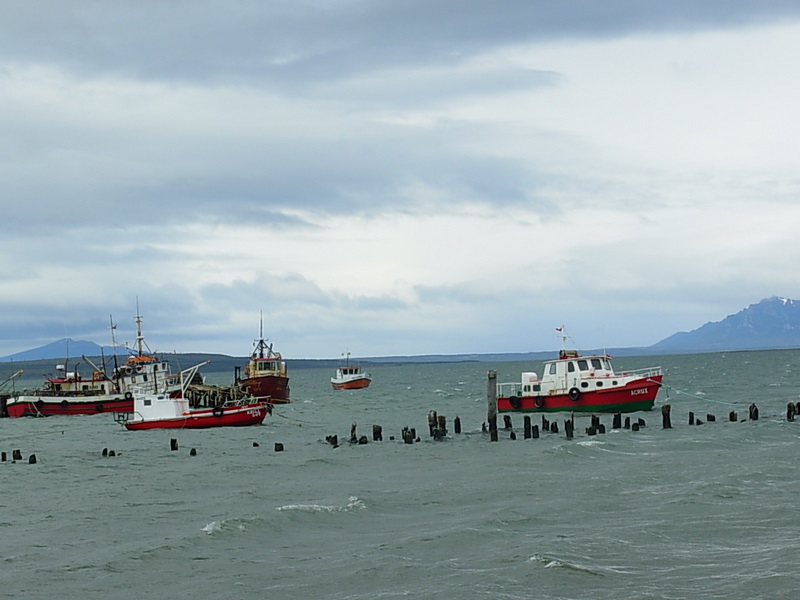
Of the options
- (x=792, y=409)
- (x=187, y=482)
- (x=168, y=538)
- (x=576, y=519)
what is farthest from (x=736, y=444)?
(x=168, y=538)

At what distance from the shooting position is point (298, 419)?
233ft

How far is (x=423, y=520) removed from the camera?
2398cm

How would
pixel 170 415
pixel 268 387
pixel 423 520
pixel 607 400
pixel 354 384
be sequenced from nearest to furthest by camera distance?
pixel 423 520 < pixel 607 400 < pixel 170 415 < pixel 268 387 < pixel 354 384

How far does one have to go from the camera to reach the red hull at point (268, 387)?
8994 cm

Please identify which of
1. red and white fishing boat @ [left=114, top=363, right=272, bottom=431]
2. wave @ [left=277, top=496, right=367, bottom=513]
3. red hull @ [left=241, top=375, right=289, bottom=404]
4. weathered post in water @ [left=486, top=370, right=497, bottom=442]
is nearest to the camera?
wave @ [left=277, top=496, right=367, bottom=513]

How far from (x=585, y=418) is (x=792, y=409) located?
12021mm

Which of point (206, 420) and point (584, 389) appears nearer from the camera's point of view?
point (584, 389)

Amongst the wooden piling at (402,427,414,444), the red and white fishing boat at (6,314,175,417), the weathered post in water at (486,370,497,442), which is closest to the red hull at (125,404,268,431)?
the wooden piling at (402,427,414,444)

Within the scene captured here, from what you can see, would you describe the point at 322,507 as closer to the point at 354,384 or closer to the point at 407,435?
the point at 407,435

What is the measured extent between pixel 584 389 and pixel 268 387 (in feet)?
141

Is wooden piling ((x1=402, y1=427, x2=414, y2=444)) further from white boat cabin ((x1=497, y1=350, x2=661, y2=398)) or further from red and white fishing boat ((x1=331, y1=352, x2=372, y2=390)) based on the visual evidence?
red and white fishing boat ((x1=331, y1=352, x2=372, y2=390))

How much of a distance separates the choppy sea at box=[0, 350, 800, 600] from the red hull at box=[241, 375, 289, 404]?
44.5m

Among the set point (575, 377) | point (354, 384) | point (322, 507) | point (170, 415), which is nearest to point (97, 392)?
point (170, 415)

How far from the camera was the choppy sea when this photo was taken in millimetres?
18047
